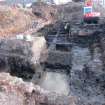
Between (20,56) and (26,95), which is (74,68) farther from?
(26,95)

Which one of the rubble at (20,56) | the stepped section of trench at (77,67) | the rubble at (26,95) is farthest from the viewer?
the rubble at (20,56)

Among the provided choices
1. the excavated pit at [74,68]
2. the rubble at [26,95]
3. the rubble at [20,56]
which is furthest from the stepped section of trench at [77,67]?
the rubble at [26,95]

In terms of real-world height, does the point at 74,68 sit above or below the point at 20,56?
below

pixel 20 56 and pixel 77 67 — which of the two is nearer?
pixel 77 67

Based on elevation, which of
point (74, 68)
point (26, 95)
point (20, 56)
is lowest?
point (74, 68)

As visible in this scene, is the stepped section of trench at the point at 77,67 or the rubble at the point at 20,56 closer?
the stepped section of trench at the point at 77,67

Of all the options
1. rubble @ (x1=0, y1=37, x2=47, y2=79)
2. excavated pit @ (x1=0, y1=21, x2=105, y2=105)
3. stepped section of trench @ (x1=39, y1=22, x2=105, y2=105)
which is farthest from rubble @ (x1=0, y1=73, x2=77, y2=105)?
rubble @ (x1=0, y1=37, x2=47, y2=79)

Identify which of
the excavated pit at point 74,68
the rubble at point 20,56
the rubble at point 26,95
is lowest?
the excavated pit at point 74,68

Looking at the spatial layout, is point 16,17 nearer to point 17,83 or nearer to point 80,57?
point 80,57

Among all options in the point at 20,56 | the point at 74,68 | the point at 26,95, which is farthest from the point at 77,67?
the point at 26,95

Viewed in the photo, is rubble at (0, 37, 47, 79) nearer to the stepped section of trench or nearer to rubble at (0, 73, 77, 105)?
the stepped section of trench

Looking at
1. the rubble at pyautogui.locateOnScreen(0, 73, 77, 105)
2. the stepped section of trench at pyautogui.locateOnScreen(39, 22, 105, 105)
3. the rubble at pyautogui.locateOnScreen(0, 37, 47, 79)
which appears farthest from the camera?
the rubble at pyautogui.locateOnScreen(0, 37, 47, 79)

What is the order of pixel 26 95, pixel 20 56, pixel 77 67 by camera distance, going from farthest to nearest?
pixel 20 56, pixel 77 67, pixel 26 95

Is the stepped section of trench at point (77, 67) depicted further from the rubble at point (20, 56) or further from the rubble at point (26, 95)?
the rubble at point (26, 95)
